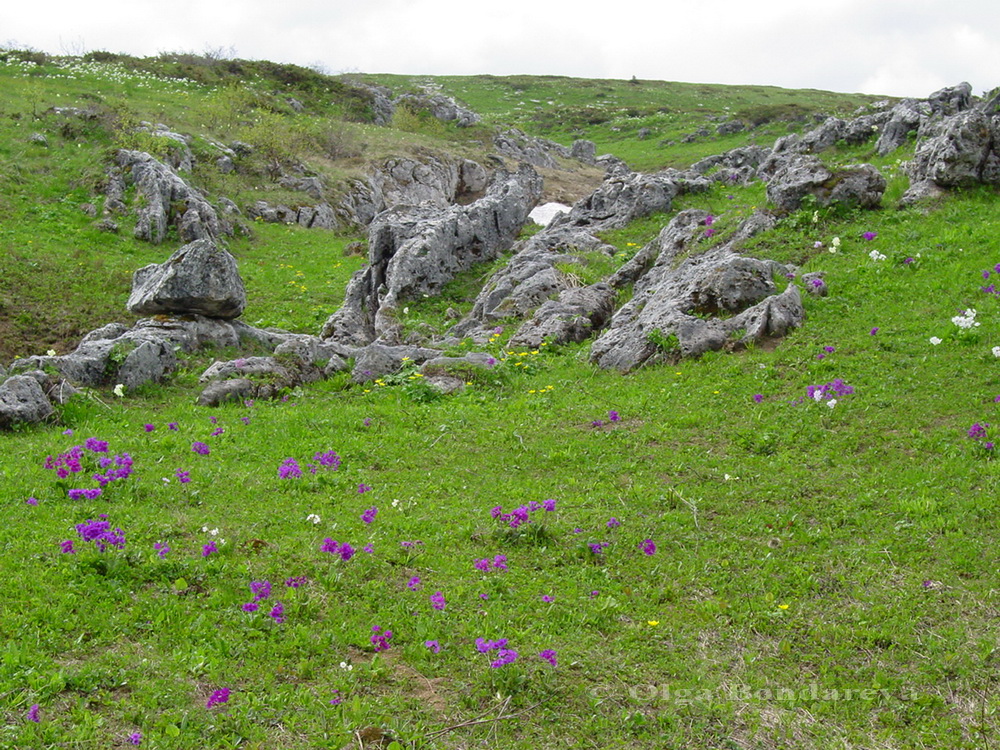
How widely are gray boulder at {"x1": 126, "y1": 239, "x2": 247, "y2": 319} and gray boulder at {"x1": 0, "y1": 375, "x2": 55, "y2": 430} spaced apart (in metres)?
4.78

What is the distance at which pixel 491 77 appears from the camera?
440 ft

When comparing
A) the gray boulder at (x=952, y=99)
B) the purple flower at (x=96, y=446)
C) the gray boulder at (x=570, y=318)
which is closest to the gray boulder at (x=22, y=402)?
the purple flower at (x=96, y=446)

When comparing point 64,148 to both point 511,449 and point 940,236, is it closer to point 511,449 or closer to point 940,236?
point 511,449

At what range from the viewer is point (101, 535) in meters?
7.63

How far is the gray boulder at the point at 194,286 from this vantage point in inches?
658

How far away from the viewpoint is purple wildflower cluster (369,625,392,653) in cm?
666

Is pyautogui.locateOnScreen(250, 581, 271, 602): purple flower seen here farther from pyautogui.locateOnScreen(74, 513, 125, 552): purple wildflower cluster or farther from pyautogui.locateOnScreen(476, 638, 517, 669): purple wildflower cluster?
pyautogui.locateOnScreen(476, 638, 517, 669): purple wildflower cluster

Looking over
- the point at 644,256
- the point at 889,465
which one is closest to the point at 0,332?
the point at 644,256

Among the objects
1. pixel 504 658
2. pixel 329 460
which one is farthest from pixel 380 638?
pixel 329 460

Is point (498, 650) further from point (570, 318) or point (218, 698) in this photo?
point (570, 318)

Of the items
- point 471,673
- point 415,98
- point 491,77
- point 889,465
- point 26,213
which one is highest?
point 491,77

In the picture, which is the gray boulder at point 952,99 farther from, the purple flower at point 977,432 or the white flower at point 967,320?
the purple flower at point 977,432

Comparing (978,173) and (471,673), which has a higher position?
(978,173)

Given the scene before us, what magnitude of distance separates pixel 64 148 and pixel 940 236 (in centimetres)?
3631
